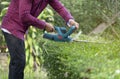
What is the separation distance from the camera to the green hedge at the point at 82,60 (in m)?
3.49

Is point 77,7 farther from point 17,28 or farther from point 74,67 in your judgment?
point 74,67

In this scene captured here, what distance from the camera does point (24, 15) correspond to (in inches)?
178

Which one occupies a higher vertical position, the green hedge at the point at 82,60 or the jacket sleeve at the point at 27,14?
the jacket sleeve at the point at 27,14

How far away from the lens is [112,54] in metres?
4.48

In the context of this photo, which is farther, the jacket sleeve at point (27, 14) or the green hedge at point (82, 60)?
the jacket sleeve at point (27, 14)

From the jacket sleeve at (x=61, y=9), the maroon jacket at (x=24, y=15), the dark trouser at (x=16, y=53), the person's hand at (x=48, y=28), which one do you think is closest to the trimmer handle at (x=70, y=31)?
the person's hand at (x=48, y=28)

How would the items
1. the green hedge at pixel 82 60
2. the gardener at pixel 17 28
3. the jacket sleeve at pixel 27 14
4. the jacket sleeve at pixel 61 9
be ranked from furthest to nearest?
the jacket sleeve at pixel 61 9 → the gardener at pixel 17 28 → the jacket sleeve at pixel 27 14 → the green hedge at pixel 82 60

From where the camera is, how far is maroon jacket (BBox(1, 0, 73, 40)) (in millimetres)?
4516

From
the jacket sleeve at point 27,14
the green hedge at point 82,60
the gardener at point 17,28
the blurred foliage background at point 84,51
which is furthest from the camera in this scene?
the gardener at point 17,28

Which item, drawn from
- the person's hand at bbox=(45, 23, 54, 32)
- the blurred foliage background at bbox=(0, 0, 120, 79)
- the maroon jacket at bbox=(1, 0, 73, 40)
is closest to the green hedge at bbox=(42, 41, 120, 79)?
the blurred foliage background at bbox=(0, 0, 120, 79)

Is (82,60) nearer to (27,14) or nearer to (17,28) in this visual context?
(27,14)

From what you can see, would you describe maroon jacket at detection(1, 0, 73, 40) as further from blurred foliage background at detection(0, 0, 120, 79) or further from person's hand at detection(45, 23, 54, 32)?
blurred foliage background at detection(0, 0, 120, 79)

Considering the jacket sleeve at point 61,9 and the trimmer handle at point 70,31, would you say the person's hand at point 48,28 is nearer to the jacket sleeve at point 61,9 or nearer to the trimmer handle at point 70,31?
the trimmer handle at point 70,31

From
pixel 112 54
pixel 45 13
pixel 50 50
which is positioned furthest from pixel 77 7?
pixel 112 54
